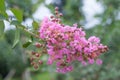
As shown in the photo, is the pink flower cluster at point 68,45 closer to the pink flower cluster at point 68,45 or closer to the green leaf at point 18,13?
the pink flower cluster at point 68,45

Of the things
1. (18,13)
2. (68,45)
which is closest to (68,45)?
(68,45)

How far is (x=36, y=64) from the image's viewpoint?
3.95ft

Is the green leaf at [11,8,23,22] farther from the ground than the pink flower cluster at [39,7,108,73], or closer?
farther from the ground

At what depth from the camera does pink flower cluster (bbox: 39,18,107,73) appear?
1.12 metres

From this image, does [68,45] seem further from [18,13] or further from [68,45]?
[18,13]

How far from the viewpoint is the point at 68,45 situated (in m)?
1.13

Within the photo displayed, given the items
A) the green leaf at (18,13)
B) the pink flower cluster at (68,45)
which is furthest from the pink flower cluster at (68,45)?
the green leaf at (18,13)

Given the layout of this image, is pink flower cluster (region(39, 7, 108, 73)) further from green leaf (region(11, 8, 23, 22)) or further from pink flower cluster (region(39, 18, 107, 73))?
green leaf (region(11, 8, 23, 22))

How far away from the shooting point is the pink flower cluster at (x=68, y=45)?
112cm

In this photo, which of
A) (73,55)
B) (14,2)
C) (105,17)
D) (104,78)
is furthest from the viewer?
(14,2)

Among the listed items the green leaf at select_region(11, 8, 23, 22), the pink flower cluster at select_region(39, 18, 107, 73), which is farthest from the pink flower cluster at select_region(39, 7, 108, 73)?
the green leaf at select_region(11, 8, 23, 22)

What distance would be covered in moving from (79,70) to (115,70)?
36 centimetres

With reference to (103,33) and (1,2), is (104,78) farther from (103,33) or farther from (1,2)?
(1,2)

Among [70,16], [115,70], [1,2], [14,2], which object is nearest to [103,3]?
[70,16]
